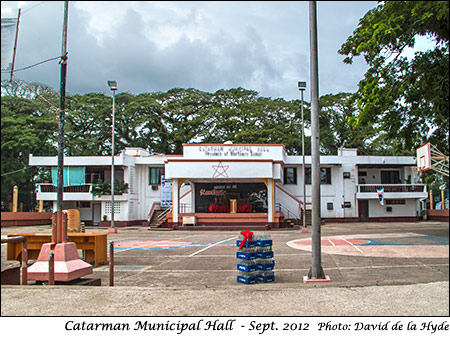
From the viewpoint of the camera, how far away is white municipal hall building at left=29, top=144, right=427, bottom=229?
658 inches

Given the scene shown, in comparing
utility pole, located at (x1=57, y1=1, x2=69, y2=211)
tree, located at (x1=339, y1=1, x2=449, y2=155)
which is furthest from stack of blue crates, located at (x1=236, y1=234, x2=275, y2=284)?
tree, located at (x1=339, y1=1, x2=449, y2=155)

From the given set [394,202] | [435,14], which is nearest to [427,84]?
[435,14]

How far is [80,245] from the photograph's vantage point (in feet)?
33.0

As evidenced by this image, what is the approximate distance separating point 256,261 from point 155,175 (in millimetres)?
14180

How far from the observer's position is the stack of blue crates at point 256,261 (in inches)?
297

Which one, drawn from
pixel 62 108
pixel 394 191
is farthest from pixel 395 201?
pixel 62 108

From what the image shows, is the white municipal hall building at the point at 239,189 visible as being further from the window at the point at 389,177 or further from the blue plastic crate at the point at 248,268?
the blue plastic crate at the point at 248,268

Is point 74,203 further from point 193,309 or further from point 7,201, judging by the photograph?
point 193,309

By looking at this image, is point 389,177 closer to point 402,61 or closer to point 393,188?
point 393,188

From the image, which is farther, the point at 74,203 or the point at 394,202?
the point at 394,202

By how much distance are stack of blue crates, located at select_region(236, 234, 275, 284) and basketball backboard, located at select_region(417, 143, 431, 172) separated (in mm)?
8063

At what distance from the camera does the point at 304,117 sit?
1116 cm

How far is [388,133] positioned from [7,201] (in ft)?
39.4

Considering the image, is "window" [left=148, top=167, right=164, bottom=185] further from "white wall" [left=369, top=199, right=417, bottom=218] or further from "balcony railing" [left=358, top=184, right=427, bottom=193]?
"white wall" [left=369, top=199, right=417, bottom=218]
